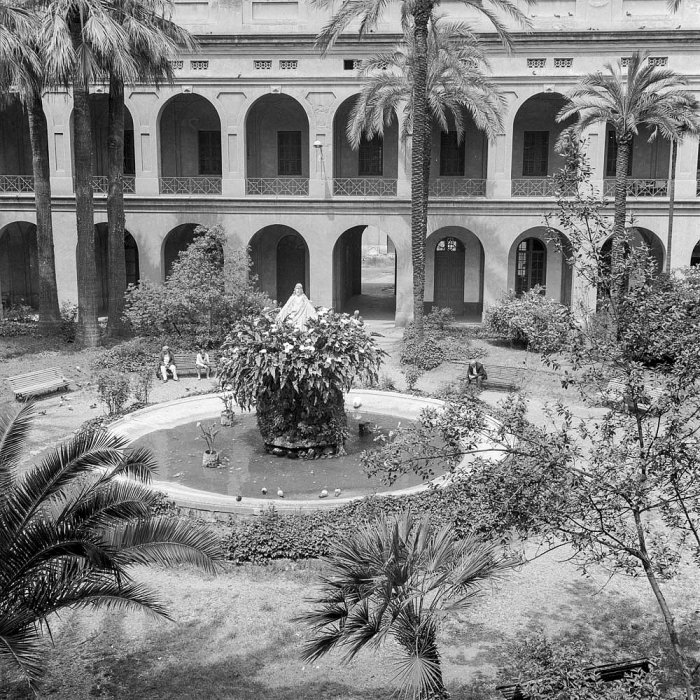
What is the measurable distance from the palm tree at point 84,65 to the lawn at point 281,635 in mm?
14762

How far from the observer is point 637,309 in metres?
6.06

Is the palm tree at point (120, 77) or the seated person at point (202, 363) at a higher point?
the palm tree at point (120, 77)

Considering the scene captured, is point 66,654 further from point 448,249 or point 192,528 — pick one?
point 448,249

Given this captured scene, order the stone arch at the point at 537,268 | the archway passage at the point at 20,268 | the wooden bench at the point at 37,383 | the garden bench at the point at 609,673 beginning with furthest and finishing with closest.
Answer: the archway passage at the point at 20,268 → the stone arch at the point at 537,268 → the wooden bench at the point at 37,383 → the garden bench at the point at 609,673

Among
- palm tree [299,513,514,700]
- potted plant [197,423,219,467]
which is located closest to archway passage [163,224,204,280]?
potted plant [197,423,219,467]

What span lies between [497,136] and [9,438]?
74.8 feet

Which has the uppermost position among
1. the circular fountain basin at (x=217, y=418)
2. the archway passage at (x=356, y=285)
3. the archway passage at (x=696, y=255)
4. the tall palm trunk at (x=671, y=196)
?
the tall palm trunk at (x=671, y=196)

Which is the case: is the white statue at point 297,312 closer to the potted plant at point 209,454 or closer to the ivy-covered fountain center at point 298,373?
the ivy-covered fountain center at point 298,373

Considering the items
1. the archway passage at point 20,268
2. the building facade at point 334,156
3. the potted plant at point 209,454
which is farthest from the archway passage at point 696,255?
the archway passage at point 20,268

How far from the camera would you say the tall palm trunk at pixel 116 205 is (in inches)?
901

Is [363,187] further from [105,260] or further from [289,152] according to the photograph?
[105,260]

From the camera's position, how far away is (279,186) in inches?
1131

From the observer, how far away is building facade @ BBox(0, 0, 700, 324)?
1045 inches

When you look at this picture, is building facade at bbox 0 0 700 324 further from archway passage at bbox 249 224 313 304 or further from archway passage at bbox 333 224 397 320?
archway passage at bbox 249 224 313 304
